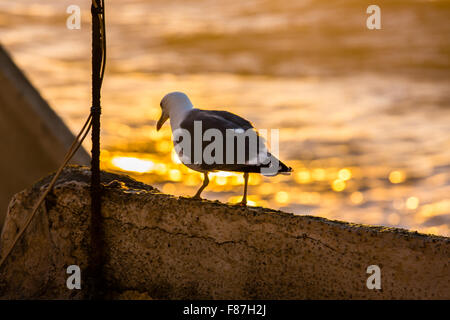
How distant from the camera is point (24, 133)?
26.6ft

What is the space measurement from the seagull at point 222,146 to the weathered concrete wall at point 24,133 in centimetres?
401

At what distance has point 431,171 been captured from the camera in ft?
33.1

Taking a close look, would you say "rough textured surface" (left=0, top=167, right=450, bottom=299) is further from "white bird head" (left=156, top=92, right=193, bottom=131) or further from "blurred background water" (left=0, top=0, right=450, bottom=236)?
"blurred background water" (left=0, top=0, right=450, bottom=236)

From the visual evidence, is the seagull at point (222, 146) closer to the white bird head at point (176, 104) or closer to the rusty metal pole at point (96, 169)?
the white bird head at point (176, 104)

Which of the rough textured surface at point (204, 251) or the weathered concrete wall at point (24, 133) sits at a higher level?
the weathered concrete wall at point (24, 133)

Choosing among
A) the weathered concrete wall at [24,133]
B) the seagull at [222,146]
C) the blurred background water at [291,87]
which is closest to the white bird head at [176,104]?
the seagull at [222,146]

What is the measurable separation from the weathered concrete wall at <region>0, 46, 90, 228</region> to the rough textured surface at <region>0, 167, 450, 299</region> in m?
3.90

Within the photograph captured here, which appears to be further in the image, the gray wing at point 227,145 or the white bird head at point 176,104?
the white bird head at point 176,104

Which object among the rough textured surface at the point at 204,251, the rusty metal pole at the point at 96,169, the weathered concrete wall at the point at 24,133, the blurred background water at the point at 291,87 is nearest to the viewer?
the rough textured surface at the point at 204,251

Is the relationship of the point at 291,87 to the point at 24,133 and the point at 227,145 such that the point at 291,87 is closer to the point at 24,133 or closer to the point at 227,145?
the point at 24,133

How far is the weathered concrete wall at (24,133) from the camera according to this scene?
7.93 metres

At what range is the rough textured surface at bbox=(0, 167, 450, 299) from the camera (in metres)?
3.40

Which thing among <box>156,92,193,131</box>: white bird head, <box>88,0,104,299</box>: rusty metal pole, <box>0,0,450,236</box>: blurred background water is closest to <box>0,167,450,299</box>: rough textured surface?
<box>88,0,104,299</box>: rusty metal pole
